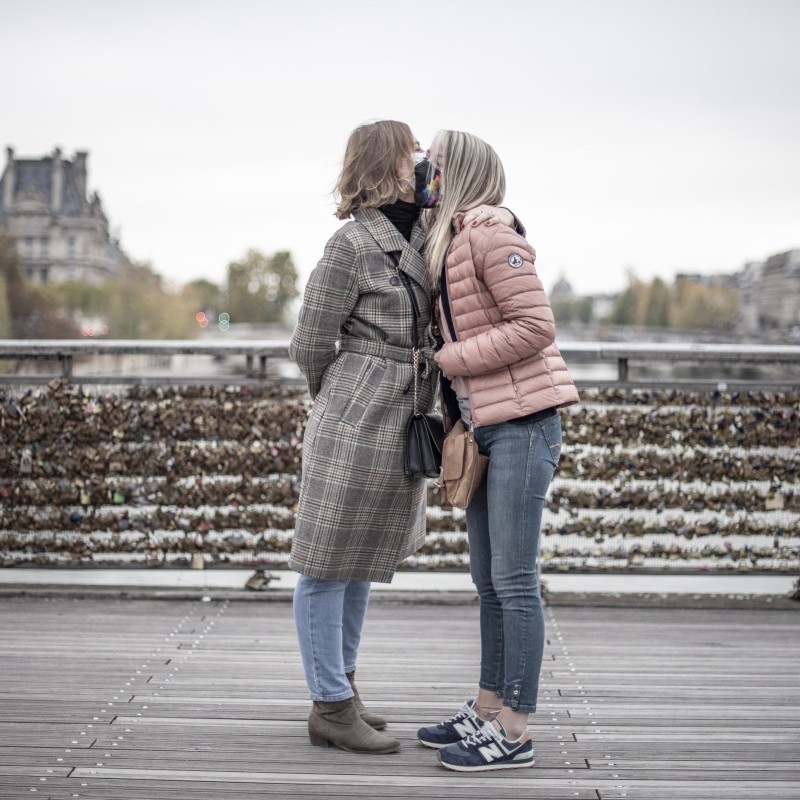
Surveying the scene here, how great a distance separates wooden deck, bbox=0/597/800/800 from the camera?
3.20 metres

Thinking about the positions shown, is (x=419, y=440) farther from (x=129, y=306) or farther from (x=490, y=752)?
(x=129, y=306)

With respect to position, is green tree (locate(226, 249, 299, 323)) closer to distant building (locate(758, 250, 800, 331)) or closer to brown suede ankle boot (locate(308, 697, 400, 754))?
distant building (locate(758, 250, 800, 331))

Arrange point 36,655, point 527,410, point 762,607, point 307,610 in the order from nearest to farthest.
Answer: point 527,410 < point 307,610 < point 36,655 < point 762,607

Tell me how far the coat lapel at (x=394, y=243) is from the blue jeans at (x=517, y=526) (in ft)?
1.64

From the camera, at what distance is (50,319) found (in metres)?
74.9

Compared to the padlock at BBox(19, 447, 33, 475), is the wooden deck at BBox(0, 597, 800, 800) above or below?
below

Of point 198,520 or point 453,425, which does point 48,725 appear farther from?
point 198,520

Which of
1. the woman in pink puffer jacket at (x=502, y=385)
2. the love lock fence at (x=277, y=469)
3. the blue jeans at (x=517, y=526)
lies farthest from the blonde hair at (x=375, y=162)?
the love lock fence at (x=277, y=469)

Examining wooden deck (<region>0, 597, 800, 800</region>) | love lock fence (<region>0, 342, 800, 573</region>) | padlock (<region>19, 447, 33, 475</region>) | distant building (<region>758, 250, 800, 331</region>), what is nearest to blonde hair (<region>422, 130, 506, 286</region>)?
wooden deck (<region>0, 597, 800, 800</region>)

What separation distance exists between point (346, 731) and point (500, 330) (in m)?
1.31

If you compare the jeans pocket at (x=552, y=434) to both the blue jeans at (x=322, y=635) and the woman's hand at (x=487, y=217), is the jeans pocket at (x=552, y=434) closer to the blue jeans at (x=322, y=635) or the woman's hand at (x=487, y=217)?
the woman's hand at (x=487, y=217)

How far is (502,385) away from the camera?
10.5 feet

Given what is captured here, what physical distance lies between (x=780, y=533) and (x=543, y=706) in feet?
7.28

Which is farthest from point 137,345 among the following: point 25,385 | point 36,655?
point 36,655
